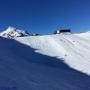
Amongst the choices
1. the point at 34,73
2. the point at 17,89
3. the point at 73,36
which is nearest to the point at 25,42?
the point at 73,36

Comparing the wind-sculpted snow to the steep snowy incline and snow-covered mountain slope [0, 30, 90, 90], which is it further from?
the steep snowy incline

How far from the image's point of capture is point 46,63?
623 inches

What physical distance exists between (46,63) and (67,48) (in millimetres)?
3936

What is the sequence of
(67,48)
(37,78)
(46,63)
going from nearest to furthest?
(37,78) → (46,63) → (67,48)

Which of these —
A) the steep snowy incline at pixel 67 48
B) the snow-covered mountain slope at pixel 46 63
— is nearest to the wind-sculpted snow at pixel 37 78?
the snow-covered mountain slope at pixel 46 63

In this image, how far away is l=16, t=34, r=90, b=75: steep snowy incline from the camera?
54.3 ft

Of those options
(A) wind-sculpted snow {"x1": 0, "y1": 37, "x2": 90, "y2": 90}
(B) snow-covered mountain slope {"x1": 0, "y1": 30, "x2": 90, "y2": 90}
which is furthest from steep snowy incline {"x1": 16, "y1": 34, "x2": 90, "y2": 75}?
(A) wind-sculpted snow {"x1": 0, "y1": 37, "x2": 90, "y2": 90}

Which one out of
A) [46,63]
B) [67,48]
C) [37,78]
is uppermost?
[67,48]

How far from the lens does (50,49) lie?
19.1 metres

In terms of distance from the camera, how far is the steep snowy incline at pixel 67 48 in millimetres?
16547

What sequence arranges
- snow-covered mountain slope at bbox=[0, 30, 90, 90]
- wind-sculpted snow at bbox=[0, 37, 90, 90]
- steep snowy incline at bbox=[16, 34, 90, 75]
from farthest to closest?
steep snowy incline at bbox=[16, 34, 90, 75]
snow-covered mountain slope at bbox=[0, 30, 90, 90]
wind-sculpted snow at bbox=[0, 37, 90, 90]

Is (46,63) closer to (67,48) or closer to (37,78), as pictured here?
(67,48)

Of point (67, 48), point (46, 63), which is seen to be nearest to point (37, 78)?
point (46, 63)

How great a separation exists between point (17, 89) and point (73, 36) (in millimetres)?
14154
